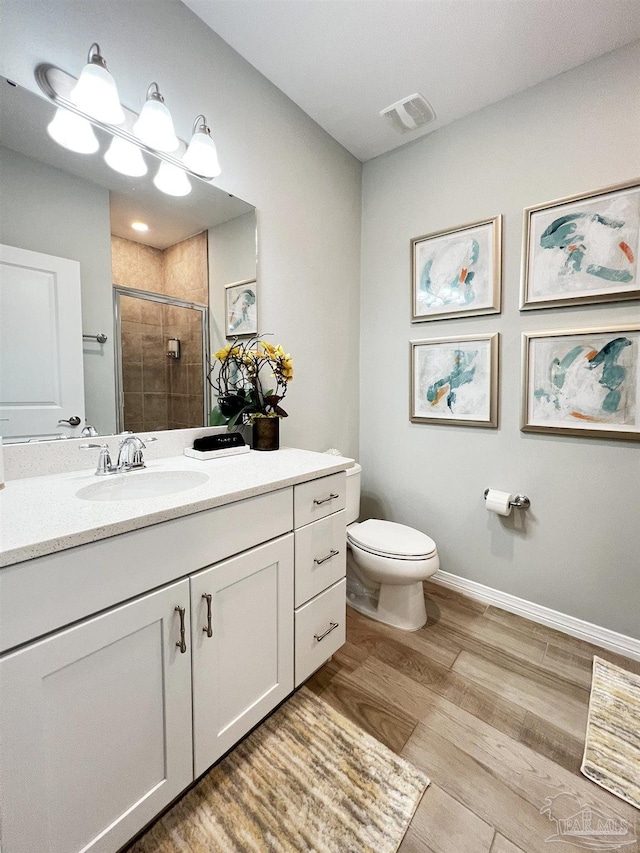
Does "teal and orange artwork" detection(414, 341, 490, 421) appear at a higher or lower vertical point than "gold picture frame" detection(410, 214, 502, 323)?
lower

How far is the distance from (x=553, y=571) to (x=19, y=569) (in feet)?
6.89

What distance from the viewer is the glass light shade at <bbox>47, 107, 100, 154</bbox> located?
3.70 feet

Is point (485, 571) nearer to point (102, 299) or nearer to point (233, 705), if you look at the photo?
point (233, 705)

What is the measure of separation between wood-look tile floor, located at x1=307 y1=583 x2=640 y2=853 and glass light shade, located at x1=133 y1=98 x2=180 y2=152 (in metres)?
2.11

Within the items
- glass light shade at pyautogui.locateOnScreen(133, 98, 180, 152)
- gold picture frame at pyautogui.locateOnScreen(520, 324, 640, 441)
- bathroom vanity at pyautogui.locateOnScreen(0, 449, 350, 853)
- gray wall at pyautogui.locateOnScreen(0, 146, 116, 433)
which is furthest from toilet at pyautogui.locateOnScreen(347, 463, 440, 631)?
glass light shade at pyautogui.locateOnScreen(133, 98, 180, 152)

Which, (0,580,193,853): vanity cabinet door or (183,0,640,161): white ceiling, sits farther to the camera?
(183,0,640,161): white ceiling

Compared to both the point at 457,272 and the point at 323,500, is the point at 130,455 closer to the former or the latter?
the point at 323,500

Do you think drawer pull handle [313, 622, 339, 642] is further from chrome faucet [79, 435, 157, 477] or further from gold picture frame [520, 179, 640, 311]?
gold picture frame [520, 179, 640, 311]

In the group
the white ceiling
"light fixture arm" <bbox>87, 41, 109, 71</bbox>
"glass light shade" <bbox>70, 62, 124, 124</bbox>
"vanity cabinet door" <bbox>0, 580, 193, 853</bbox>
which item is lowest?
"vanity cabinet door" <bbox>0, 580, 193, 853</bbox>

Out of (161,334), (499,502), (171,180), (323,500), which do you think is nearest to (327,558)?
(323,500)

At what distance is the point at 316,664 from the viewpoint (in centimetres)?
139

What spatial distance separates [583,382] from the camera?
1.66 m

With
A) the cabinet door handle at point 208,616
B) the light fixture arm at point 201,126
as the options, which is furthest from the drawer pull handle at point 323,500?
the light fixture arm at point 201,126

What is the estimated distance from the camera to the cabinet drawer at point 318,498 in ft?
Answer: 4.09
